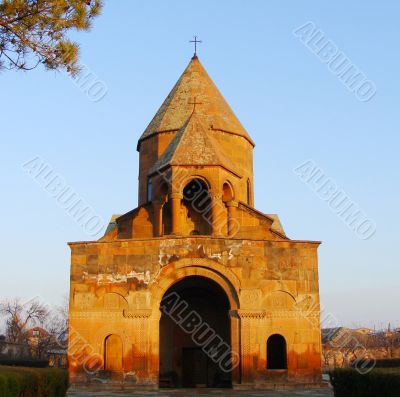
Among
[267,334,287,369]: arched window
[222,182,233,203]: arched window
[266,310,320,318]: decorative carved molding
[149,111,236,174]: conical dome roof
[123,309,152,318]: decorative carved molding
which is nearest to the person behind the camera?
[123,309,152,318]: decorative carved molding

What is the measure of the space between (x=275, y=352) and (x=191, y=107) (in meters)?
9.68

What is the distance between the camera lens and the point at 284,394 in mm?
14984

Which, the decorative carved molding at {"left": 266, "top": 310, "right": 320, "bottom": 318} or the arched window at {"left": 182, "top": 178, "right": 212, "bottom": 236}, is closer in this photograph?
the decorative carved molding at {"left": 266, "top": 310, "right": 320, "bottom": 318}

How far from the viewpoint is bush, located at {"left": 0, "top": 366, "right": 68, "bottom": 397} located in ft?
28.6

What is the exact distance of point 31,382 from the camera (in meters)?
9.74

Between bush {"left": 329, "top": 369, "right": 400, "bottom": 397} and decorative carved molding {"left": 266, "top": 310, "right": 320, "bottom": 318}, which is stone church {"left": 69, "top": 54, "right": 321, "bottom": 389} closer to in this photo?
decorative carved molding {"left": 266, "top": 310, "right": 320, "bottom": 318}

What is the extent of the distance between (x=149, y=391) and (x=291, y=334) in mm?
4157

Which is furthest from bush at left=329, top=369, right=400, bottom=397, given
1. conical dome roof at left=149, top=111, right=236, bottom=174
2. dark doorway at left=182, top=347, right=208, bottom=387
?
dark doorway at left=182, top=347, right=208, bottom=387

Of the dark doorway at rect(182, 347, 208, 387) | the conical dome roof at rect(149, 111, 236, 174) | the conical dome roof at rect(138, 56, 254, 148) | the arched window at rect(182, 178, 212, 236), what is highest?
the conical dome roof at rect(138, 56, 254, 148)

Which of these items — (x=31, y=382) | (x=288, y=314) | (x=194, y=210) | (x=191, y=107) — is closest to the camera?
(x=31, y=382)

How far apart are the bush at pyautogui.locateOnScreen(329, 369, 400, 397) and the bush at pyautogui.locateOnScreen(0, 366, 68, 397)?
5.30 m

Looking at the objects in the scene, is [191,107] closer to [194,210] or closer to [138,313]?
[194,210]

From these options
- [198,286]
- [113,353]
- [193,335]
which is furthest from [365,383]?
[193,335]

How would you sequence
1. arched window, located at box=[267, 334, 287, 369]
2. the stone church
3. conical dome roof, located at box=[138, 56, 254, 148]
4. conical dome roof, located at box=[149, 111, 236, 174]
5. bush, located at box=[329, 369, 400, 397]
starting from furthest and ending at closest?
conical dome roof, located at box=[138, 56, 254, 148] < conical dome roof, located at box=[149, 111, 236, 174] < arched window, located at box=[267, 334, 287, 369] < the stone church < bush, located at box=[329, 369, 400, 397]
